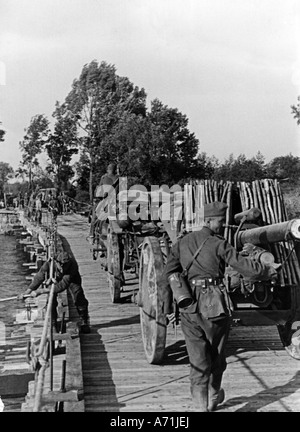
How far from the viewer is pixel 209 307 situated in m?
5.61

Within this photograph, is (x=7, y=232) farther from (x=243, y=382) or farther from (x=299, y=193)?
(x=243, y=382)

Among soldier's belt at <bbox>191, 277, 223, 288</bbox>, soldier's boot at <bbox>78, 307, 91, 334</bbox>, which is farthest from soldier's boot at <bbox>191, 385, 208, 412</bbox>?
soldier's boot at <bbox>78, 307, 91, 334</bbox>

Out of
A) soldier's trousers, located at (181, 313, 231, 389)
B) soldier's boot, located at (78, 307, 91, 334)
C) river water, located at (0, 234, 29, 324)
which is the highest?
soldier's trousers, located at (181, 313, 231, 389)

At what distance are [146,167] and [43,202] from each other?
5625 millimetres

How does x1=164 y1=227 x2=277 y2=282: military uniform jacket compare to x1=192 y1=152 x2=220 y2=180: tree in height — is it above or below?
below

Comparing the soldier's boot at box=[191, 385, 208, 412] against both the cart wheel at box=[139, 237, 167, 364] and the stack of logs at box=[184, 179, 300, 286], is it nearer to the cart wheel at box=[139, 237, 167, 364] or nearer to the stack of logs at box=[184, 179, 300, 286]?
the cart wheel at box=[139, 237, 167, 364]

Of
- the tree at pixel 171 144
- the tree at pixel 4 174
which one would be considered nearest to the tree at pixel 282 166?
the tree at pixel 171 144

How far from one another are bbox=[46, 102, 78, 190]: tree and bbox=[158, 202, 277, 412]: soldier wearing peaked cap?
3076cm

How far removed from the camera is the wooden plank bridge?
6051 mm

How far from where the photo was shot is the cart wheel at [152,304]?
6801 mm

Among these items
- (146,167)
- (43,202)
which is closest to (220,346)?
(146,167)

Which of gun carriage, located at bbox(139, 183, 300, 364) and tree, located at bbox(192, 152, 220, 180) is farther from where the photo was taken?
tree, located at bbox(192, 152, 220, 180)

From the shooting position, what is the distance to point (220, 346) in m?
5.73

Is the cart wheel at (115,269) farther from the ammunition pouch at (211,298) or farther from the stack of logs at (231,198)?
the ammunition pouch at (211,298)
